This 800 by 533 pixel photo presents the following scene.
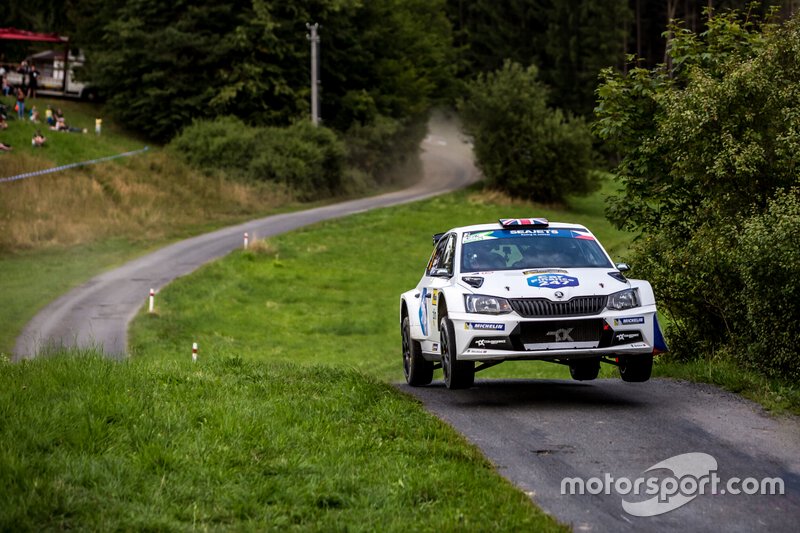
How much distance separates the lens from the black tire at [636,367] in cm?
1134

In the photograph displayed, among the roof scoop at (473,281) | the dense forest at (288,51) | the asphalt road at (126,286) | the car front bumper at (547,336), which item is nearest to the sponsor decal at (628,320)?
the car front bumper at (547,336)

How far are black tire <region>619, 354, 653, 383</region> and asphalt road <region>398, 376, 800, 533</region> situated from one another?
23 cm

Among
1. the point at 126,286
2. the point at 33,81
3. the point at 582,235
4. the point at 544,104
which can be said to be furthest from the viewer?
the point at 544,104

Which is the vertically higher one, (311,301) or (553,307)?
(553,307)

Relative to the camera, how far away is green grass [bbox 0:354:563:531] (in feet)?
20.6

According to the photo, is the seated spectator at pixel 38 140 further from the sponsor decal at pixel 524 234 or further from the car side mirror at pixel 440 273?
the sponsor decal at pixel 524 234

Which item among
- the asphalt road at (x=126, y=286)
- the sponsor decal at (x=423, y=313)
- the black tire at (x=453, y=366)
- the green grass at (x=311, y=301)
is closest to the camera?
the black tire at (x=453, y=366)

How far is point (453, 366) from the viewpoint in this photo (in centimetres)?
1100

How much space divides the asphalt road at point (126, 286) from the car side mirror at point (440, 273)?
149 inches

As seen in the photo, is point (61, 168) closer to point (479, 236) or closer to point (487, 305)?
point (479, 236)

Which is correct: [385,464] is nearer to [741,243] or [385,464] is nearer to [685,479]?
[685,479]

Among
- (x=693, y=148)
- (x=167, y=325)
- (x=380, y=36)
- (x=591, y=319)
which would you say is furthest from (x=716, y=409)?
(x=380, y=36)

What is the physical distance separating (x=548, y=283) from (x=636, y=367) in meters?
1.48

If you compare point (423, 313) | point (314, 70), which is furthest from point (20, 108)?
point (423, 313)
